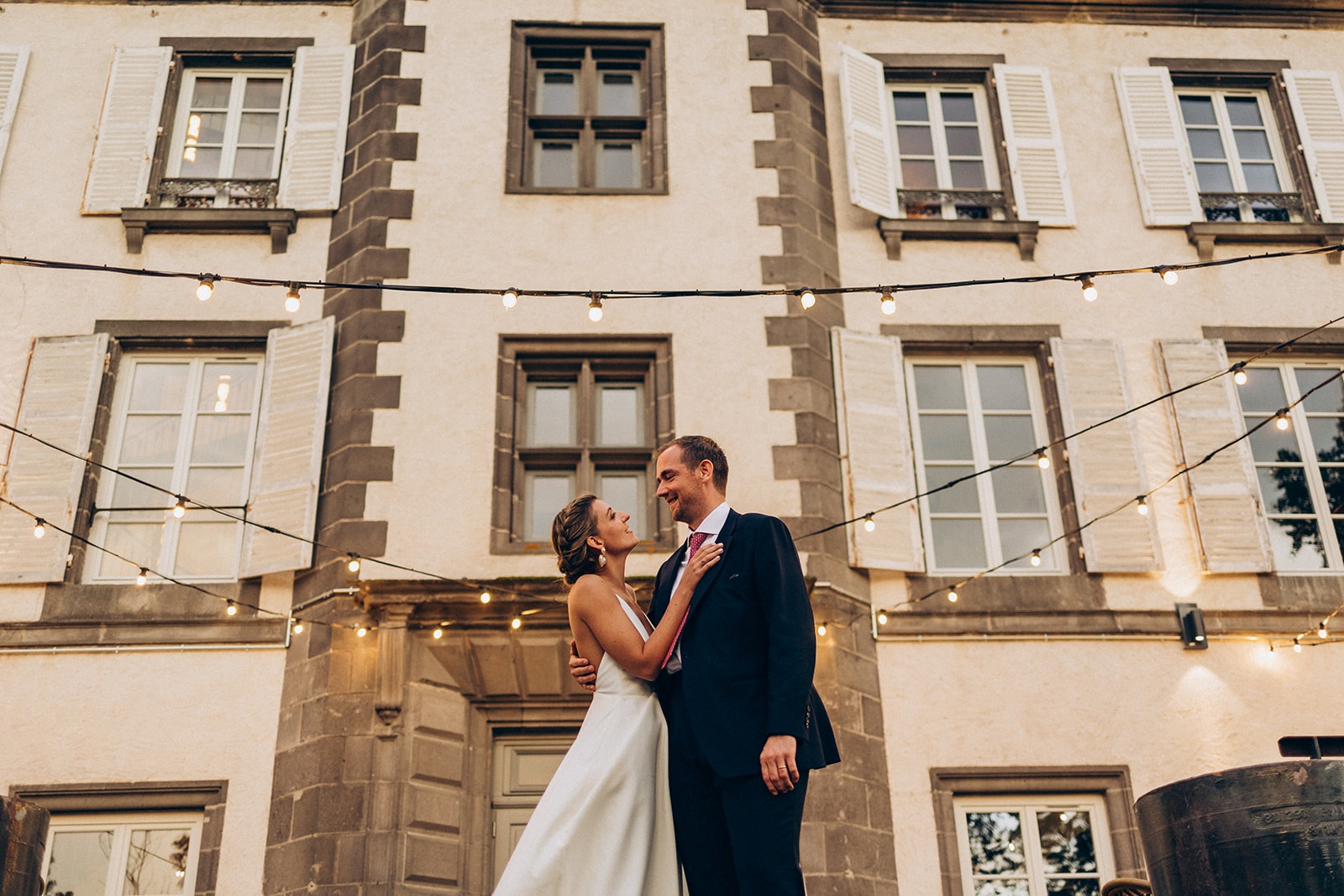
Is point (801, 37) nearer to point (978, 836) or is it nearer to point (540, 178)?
point (540, 178)

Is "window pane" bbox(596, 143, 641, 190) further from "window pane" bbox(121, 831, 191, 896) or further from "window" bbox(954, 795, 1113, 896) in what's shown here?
"window pane" bbox(121, 831, 191, 896)

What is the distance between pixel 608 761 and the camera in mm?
3594

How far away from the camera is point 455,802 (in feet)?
24.9

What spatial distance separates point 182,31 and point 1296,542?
9.18 meters

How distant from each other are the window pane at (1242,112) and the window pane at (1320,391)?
2349 mm

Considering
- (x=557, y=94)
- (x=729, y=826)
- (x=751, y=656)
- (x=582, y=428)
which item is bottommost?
(x=729, y=826)

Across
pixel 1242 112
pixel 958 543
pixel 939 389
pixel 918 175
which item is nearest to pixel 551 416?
pixel 939 389

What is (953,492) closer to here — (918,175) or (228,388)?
(918,175)

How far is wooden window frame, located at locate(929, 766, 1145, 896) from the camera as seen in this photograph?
7820 mm

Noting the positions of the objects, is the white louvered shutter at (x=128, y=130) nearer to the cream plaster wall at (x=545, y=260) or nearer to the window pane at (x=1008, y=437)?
the cream plaster wall at (x=545, y=260)

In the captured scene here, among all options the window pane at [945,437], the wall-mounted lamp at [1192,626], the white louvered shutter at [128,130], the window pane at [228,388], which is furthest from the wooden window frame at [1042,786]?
the white louvered shutter at [128,130]

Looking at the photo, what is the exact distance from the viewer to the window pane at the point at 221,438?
8.77 m

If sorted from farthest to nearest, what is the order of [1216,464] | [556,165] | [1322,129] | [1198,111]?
[1198,111] < [1322,129] < [556,165] < [1216,464]

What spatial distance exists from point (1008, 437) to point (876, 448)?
3.55 feet
